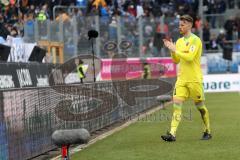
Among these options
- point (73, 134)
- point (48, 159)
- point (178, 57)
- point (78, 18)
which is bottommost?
point (48, 159)

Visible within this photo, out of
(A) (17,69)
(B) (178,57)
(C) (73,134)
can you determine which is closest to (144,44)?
(A) (17,69)

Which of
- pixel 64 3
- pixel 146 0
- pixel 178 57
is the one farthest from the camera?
pixel 146 0

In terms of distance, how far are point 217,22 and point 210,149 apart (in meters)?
31.4

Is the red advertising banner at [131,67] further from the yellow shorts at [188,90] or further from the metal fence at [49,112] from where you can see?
the yellow shorts at [188,90]

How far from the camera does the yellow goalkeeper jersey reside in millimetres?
12281

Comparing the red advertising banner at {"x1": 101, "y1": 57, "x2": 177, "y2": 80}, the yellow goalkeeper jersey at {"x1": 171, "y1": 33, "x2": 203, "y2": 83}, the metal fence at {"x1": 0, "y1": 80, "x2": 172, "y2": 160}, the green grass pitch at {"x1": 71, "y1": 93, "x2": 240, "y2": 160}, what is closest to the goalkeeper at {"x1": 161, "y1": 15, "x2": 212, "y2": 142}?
the yellow goalkeeper jersey at {"x1": 171, "y1": 33, "x2": 203, "y2": 83}

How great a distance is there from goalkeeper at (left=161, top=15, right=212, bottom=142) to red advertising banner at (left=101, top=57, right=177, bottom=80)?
62.3ft

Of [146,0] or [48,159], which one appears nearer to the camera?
[48,159]

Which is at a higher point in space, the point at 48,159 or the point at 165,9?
the point at 165,9

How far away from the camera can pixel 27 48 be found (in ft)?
73.0

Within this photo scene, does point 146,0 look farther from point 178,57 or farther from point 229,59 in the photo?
point 178,57

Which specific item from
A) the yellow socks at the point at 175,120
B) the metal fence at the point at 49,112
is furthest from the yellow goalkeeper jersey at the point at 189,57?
the metal fence at the point at 49,112

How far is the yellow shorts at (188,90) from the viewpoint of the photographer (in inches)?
493

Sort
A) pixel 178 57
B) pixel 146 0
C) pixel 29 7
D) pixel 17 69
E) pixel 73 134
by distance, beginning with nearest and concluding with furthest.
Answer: pixel 73 134, pixel 178 57, pixel 17 69, pixel 29 7, pixel 146 0
